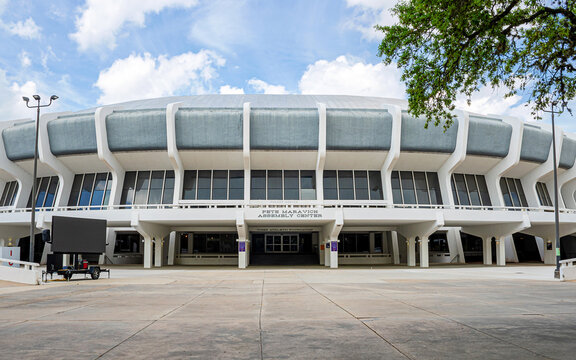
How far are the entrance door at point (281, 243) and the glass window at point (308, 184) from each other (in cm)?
704

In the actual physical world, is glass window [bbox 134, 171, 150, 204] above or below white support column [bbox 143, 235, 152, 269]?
above

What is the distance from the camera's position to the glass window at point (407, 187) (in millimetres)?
43438

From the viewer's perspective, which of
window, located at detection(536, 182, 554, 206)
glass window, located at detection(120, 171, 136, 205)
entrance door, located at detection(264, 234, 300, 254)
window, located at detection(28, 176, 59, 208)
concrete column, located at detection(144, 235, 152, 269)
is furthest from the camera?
window, located at detection(536, 182, 554, 206)

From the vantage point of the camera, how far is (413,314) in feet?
32.9

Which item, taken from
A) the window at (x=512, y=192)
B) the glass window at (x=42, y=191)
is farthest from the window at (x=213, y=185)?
the window at (x=512, y=192)

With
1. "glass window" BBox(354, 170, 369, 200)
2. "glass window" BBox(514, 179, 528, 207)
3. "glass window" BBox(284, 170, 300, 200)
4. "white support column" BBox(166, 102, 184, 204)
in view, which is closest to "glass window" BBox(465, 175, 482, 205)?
"glass window" BBox(514, 179, 528, 207)

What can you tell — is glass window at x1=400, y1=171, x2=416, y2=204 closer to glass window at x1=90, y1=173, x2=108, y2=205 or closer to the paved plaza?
glass window at x1=90, y1=173, x2=108, y2=205

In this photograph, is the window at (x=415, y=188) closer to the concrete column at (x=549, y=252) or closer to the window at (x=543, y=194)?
the concrete column at (x=549, y=252)

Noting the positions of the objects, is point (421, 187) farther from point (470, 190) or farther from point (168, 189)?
point (168, 189)

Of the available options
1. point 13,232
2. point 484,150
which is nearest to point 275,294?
point 484,150

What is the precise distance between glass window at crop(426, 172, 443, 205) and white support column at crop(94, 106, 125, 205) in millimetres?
29948

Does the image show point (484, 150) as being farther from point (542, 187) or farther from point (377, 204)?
point (542, 187)

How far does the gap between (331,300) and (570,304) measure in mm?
6395

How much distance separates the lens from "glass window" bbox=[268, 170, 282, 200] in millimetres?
42156
